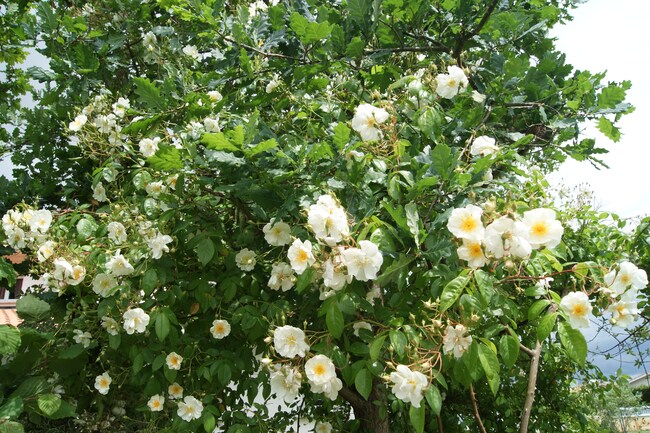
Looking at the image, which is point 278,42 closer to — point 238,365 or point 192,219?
point 192,219

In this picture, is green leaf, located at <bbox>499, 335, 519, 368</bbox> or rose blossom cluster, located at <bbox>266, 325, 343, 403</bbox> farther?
rose blossom cluster, located at <bbox>266, 325, 343, 403</bbox>

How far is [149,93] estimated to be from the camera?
2213 millimetres

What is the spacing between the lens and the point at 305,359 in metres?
1.78

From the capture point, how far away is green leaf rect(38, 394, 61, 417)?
7.48 feet

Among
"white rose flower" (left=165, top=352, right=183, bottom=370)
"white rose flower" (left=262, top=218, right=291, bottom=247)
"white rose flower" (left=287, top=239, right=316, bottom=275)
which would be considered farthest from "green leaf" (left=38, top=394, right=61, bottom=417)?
"white rose flower" (left=287, top=239, right=316, bottom=275)

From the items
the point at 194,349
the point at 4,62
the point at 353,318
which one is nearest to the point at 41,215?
the point at 194,349

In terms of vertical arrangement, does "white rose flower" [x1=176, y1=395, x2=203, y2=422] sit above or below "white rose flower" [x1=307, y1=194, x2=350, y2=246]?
below

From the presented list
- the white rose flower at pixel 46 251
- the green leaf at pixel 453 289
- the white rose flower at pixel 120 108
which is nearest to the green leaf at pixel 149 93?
the white rose flower at pixel 120 108

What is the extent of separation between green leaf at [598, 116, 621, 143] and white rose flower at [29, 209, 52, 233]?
2.25 metres

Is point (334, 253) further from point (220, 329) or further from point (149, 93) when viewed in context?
point (149, 93)

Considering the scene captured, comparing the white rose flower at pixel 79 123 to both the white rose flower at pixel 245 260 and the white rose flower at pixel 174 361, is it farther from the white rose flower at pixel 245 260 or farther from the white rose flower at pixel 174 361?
the white rose flower at pixel 174 361

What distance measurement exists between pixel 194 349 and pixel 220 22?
4.51ft

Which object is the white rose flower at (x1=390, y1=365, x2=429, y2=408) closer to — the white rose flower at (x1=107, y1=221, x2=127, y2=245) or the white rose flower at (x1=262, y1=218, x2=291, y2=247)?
the white rose flower at (x1=262, y1=218, x2=291, y2=247)

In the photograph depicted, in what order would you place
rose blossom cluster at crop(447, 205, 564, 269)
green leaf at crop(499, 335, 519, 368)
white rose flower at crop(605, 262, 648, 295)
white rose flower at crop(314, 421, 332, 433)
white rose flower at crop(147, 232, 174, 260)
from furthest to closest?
1. white rose flower at crop(314, 421, 332, 433)
2. white rose flower at crop(147, 232, 174, 260)
3. green leaf at crop(499, 335, 519, 368)
4. white rose flower at crop(605, 262, 648, 295)
5. rose blossom cluster at crop(447, 205, 564, 269)
